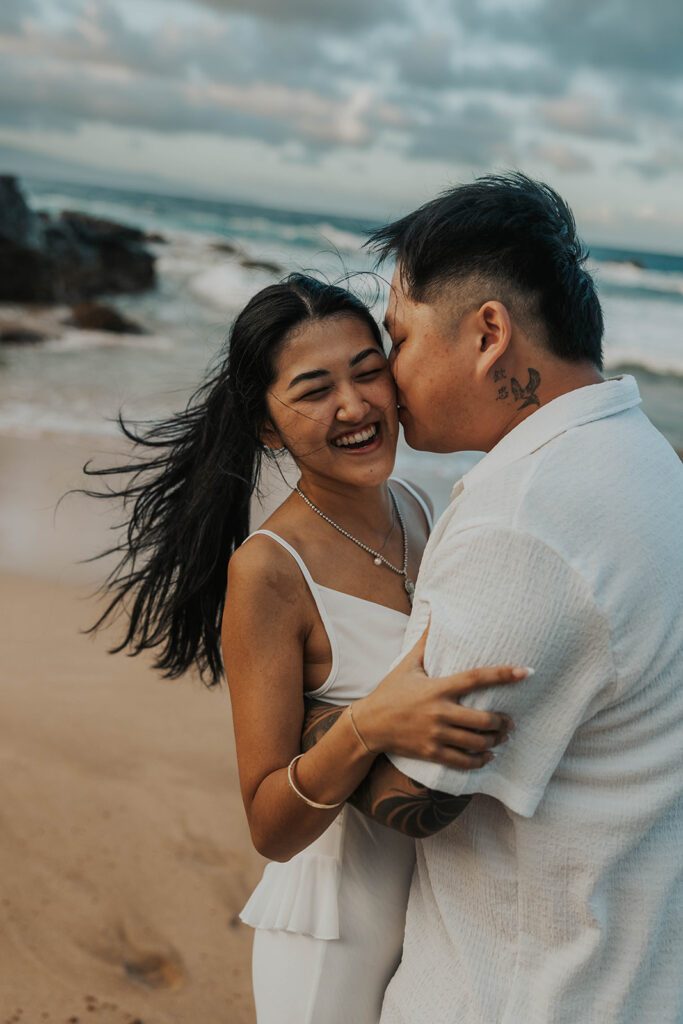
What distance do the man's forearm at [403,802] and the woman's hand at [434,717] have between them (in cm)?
6

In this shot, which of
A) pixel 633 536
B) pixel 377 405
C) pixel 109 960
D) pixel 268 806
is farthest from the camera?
pixel 109 960

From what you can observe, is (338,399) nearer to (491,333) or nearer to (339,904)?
(491,333)

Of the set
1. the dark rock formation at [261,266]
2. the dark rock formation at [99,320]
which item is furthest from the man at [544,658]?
the dark rock formation at [99,320]

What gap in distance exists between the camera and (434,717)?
147cm

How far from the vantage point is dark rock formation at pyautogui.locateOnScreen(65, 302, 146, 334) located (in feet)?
53.2

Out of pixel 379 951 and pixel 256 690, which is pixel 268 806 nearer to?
pixel 256 690

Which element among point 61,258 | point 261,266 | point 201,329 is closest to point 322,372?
point 261,266

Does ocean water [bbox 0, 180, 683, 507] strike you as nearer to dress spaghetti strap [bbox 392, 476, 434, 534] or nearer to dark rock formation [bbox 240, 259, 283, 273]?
dark rock formation [bbox 240, 259, 283, 273]

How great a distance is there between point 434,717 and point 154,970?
2.37 meters

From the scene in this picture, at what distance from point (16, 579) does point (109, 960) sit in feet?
10.5

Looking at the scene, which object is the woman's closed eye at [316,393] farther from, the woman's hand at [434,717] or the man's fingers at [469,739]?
the man's fingers at [469,739]

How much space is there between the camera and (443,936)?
1.79 meters

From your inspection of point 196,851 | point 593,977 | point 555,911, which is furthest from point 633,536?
point 196,851

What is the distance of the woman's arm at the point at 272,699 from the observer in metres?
1.86
